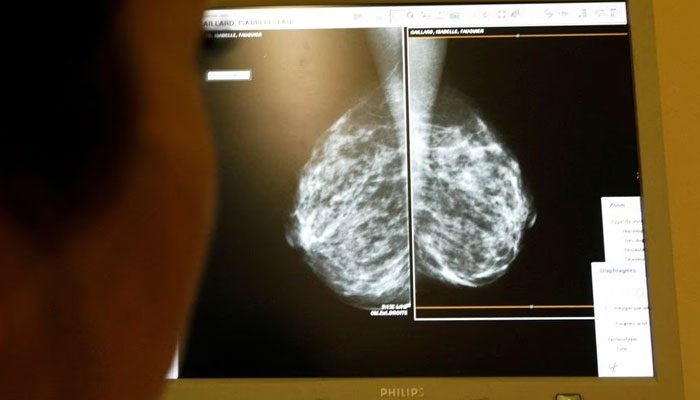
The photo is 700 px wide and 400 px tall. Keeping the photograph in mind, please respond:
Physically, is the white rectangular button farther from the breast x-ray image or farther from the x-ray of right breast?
the x-ray of right breast

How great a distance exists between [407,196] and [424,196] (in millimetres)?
17

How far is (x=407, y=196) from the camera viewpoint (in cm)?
92

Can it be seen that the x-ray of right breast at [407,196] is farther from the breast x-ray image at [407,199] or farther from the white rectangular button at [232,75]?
the white rectangular button at [232,75]

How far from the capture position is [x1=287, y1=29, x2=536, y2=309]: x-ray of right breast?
0.91 m

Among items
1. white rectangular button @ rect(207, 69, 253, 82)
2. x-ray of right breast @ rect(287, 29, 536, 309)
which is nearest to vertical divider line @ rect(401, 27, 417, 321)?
x-ray of right breast @ rect(287, 29, 536, 309)

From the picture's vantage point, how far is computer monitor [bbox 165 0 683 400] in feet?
2.93

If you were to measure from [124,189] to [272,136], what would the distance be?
712 millimetres

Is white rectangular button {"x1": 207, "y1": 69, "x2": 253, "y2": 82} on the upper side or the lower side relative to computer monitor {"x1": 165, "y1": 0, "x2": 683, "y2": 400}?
upper

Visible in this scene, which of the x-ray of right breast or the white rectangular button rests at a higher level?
the white rectangular button

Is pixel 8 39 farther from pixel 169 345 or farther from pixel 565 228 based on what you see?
pixel 565 228

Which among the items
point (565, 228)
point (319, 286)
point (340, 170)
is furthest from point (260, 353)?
point (565, 228)

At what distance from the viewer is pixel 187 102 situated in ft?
0.82

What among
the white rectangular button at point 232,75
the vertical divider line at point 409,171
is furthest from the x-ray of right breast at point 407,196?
the white rectangular button at point 232,75

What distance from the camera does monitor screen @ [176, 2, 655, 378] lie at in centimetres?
90
